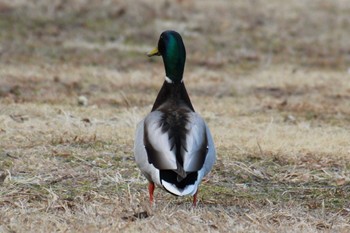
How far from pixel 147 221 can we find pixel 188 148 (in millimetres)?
526

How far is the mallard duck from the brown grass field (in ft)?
0.76

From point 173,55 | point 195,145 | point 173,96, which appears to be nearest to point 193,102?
point 173,55

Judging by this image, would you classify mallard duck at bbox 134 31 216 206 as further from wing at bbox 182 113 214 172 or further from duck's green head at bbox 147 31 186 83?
duck's green head at bbox 147 31 186 83

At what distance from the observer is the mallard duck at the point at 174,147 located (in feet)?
19.2

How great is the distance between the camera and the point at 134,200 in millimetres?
6359

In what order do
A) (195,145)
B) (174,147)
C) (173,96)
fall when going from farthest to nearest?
(173,96)
(195,145)
(174,147)

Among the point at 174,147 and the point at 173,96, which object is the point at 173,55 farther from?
the point at 174,147

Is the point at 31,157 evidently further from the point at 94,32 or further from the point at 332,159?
the point at 94,32

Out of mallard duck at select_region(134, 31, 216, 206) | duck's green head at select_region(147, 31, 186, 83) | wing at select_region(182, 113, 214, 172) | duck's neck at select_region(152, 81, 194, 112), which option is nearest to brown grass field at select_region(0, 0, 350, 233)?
mallard duck at select_region(134, 31, 216, 206)

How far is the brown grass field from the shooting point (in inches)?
247

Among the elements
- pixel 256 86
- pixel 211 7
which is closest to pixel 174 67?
pixel 256 86

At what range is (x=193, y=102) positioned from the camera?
443 inches

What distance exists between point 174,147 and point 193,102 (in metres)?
5.27

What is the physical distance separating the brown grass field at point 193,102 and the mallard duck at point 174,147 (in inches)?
9.1
